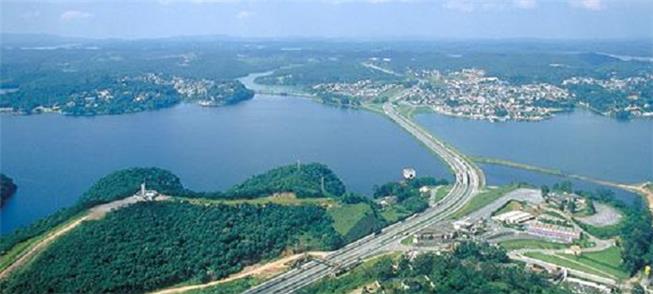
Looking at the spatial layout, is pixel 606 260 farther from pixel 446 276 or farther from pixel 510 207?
pixel 446 276

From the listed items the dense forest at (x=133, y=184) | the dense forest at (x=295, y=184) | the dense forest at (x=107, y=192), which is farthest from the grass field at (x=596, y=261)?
the dense forest at (x=133, y=184)

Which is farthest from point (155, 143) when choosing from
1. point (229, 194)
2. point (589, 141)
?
point (589, 141)

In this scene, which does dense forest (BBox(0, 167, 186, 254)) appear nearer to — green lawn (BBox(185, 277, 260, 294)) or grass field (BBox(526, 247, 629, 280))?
green lawn (BBox(185, 277, 260, 294))

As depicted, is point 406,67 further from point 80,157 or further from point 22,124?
point 80,157

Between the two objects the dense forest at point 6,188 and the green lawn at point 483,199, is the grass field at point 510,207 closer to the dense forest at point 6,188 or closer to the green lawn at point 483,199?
the green lawn at point 483,199

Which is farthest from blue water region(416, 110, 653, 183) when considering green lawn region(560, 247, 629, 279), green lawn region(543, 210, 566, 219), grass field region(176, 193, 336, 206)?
grass field region(176, 193, 336, 206)
